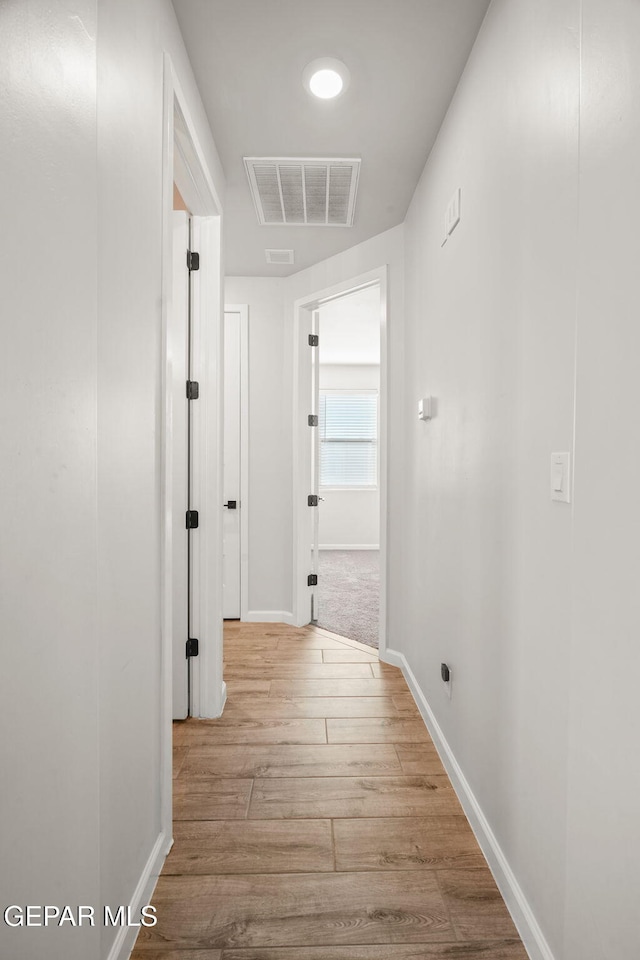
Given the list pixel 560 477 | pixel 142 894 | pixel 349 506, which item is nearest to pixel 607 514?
pixel 560 477

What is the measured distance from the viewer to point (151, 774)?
59.4 inches

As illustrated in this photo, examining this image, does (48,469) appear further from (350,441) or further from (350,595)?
(350,441)

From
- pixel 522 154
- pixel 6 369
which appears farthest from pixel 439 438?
pixel 6 369

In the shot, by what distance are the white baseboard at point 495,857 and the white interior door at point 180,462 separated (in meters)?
1.13

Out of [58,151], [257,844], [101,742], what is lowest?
[257,844]

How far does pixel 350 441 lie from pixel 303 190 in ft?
17.1

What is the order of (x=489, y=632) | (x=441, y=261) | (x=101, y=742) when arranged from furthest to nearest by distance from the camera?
(x=441, y=261) < (x=489, y=632) < (x=101, y=742)

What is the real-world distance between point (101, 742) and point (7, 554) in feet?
1.89

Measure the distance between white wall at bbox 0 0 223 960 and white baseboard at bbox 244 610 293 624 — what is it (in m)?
2.46

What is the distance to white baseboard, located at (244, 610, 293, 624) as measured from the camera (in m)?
3.96

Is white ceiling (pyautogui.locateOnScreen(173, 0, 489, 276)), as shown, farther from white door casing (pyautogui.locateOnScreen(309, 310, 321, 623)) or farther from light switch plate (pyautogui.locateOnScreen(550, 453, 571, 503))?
A: light switch plate (pyautogui.locateOnScreen(550, 453, 571, 503))

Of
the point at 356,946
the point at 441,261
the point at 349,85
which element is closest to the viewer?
the point at 356,946

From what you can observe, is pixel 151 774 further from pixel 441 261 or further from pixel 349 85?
pixel 349 85

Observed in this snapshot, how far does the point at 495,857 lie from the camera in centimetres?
151
